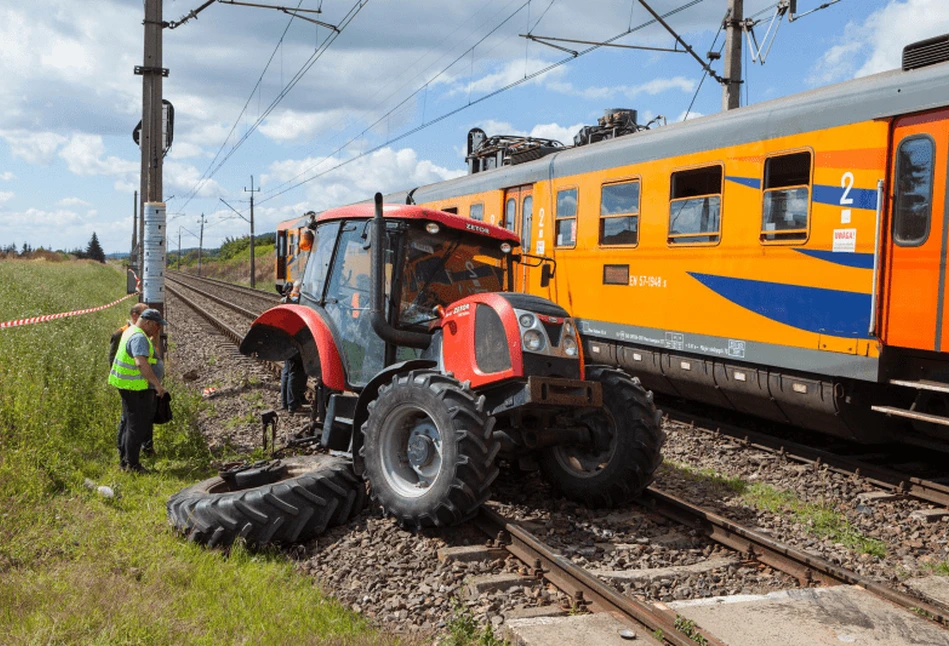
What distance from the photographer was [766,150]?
8844mm

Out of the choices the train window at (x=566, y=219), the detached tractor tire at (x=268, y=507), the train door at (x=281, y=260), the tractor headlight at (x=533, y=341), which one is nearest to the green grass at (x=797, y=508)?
the tractor headlight at (x=533, y=341)

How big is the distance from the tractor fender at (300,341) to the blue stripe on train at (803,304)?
4.42 m

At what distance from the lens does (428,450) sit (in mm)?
6020

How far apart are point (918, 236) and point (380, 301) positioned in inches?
182

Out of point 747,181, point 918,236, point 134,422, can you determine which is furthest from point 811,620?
point 134,422

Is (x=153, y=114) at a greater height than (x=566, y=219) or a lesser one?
greater

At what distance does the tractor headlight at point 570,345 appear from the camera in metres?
6.22

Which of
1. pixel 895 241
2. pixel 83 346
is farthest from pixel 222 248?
pixel 895 241

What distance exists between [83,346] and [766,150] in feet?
29.9

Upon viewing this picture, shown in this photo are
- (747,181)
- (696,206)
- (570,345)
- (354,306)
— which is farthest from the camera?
(696,206)

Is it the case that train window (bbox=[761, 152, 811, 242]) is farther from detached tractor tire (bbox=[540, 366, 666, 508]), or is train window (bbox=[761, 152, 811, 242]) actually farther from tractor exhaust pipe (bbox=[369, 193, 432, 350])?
tractor exhaust pipe (bbox=[369, 193, 432, 350])

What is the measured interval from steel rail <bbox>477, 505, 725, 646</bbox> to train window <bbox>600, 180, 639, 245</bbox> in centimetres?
570

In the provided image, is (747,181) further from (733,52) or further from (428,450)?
(733,52)

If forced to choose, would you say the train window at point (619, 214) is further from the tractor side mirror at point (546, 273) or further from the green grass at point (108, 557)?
the green grass at point (108, 557)
